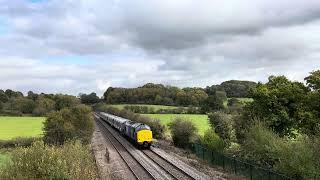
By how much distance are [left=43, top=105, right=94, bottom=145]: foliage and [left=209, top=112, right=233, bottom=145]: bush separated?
680 inches

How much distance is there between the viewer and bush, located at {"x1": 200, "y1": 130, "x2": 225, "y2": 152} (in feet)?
160

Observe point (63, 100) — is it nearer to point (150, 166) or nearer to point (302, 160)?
point (150, 166)

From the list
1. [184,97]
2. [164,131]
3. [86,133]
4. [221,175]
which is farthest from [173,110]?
[221,175]

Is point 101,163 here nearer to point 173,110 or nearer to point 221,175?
point 221,175

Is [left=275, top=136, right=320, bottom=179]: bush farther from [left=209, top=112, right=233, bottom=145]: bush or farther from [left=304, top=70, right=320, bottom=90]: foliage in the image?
[left=209, top=112, right=233, bottom=145]: bush

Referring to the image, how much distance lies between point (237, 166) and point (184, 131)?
914 inches

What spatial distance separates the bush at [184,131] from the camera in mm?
59625

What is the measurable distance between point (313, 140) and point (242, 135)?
16754 mm

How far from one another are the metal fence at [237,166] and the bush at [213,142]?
95cm

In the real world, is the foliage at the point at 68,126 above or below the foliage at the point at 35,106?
below

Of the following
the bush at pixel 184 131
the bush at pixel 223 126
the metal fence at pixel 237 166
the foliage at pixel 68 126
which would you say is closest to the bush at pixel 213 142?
the metal fence at pixel 237 166

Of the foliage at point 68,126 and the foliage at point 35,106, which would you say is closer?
the foliage at point 68,126

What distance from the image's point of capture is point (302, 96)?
4450 cm

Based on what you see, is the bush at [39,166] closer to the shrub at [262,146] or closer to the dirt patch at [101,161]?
the dirt patch at [101,161]
